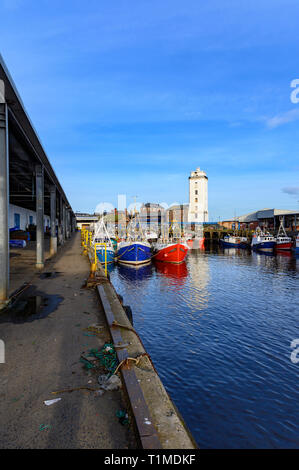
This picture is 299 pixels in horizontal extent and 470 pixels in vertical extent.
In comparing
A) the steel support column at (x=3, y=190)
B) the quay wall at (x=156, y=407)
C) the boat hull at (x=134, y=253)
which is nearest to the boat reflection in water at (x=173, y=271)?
the boat hull at (x=134, y=253)

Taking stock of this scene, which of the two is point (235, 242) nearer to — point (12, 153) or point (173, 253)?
point (173, 253)

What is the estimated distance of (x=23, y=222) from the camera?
3625 cm

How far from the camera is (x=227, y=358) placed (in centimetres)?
994

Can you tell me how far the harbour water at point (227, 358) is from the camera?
6652 millimetres

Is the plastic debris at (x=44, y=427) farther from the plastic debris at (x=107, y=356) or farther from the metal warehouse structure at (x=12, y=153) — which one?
the metal warehouse structure at (x=12, y=153)

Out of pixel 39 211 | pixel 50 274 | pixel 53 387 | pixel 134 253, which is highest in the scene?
pixel 39 211

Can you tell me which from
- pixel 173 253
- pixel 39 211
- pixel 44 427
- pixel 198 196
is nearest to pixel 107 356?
pixel 44 427

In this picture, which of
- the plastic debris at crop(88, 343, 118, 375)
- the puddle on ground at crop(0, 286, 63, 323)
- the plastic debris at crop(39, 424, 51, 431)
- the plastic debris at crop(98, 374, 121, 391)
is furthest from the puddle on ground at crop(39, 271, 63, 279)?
the plastic debris at crop(39, 424, 51, 431)

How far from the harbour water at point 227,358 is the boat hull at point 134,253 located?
46.1 feet

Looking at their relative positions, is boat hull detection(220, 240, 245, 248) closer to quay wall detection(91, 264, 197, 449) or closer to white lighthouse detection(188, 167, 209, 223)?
white lighthouse detection(188, 167, 209, 223)

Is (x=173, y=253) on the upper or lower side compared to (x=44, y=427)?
lower

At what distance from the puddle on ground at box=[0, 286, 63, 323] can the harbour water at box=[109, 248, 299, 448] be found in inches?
160

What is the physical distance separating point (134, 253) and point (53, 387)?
3069cm

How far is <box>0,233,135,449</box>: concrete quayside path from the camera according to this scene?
10.8 feet
